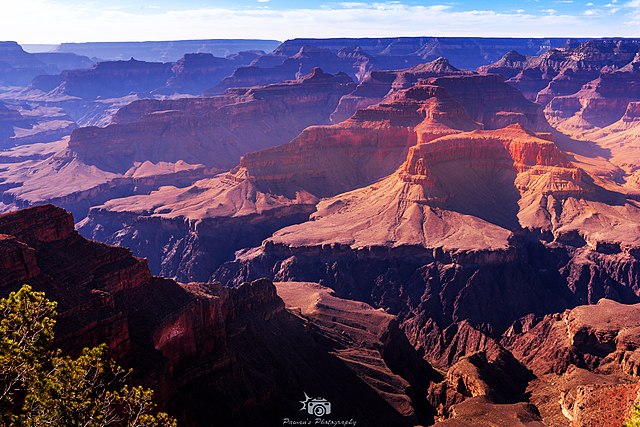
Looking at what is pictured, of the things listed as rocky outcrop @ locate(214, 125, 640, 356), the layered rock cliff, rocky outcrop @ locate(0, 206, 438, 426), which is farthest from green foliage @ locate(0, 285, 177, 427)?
the layered rock cliff

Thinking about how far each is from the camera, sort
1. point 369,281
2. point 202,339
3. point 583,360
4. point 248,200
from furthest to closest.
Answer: point 248,200 < point 369,281 < point 583,360 < point 202,339

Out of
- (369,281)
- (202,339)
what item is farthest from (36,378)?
(369,281)

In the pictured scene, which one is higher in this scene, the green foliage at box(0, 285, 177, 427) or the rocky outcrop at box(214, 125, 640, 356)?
the green foliage at box(0, 285, 177, 427)

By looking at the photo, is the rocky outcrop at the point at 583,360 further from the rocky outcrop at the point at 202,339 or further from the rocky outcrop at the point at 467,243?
the rocky outcrop at the point at 202,339

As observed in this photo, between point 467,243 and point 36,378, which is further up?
point 36,378

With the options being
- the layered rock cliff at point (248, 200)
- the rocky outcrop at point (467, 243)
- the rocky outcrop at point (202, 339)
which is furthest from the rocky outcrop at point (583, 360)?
the layered rock cliff at point (248, 200)

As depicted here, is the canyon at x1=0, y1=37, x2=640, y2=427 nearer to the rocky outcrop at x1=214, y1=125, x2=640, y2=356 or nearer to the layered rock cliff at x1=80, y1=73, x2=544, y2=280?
the rocky outcrop at x1=214, y1=125, x2=640, y2=356

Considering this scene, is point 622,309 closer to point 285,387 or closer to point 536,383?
point 536,383

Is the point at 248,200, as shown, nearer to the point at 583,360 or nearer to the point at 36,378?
the point at 583,360
